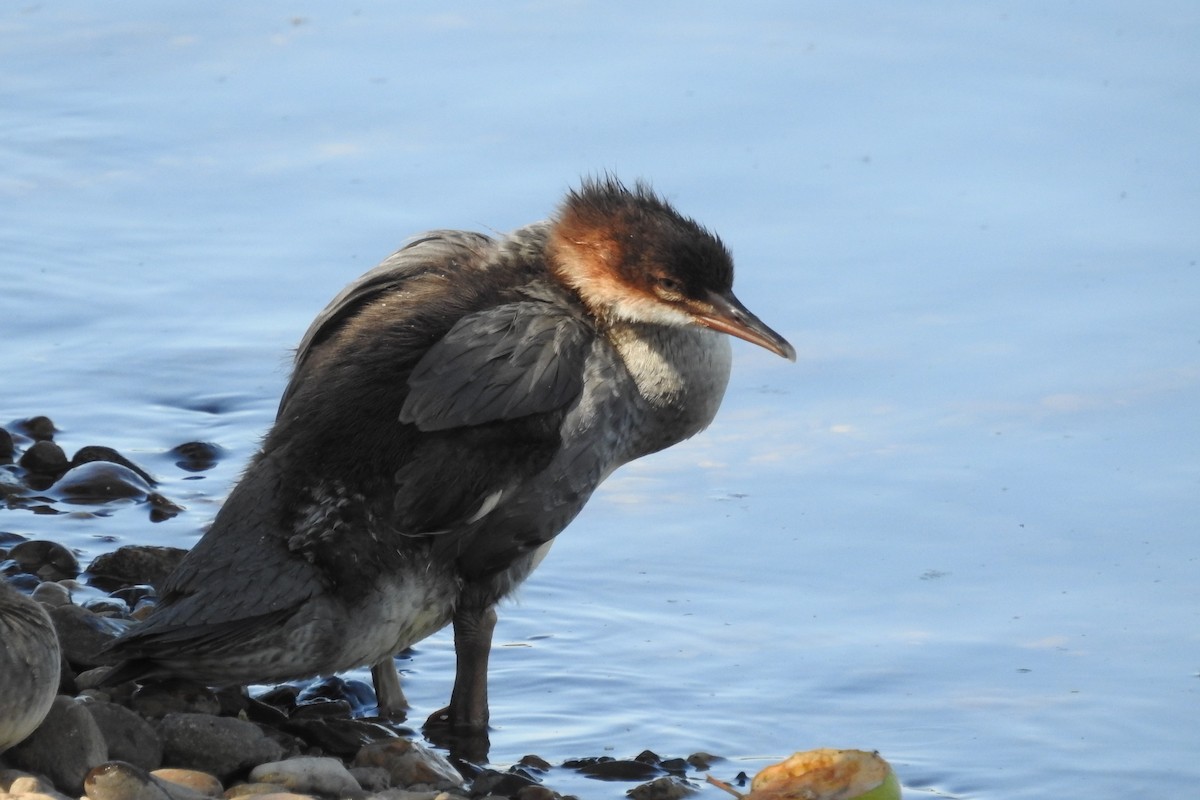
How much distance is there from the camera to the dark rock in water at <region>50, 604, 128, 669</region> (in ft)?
20.0

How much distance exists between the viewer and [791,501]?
8.30 metres

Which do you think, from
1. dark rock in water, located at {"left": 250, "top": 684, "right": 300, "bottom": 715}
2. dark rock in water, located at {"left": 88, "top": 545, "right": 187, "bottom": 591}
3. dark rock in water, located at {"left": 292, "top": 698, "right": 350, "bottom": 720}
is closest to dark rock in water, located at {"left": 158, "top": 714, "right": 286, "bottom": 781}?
dark rock in water, located at {"left": 292, "top": 698, "right": 350, "bottom": 720}

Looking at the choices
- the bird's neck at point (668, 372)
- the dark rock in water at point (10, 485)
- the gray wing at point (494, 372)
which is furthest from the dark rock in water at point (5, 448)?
the bird's neck at point (668, 372)

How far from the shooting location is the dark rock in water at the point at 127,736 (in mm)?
5430

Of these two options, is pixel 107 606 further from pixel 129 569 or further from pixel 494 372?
pixel 494 372

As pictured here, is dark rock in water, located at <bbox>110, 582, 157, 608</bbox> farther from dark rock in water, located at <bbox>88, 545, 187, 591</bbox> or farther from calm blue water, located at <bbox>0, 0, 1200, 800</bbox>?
calm blue water, located at <bbox>0, 0, 1200, 800</bbox>

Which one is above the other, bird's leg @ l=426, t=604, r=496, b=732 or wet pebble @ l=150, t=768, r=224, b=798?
bird's leg @ l=426, t=604, r=496, b=732

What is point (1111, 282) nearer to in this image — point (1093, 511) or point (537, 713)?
point (1093, 511)

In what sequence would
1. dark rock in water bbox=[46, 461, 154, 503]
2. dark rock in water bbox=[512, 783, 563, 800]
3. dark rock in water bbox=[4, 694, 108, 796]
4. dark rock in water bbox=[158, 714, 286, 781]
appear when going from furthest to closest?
1. dark rock in water bbox=[46, 461, 154, 503]
2. dark rock in water bbox=[512, 783, 563, 800]
3. dark rock in water bbox=[158, 714, 286, 781]
4. dark rock in water bbox=[4, 694, 108, 796]

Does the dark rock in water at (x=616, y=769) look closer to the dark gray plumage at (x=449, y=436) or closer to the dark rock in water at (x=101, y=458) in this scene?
the dark gray plumage at (x=449, y=436)

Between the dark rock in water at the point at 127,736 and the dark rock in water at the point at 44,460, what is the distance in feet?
9.10

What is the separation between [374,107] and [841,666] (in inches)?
210

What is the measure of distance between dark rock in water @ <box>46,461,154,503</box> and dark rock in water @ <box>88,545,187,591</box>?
0.82 metres

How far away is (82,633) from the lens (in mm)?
6133
